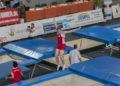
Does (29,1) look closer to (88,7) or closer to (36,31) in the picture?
(88,7)

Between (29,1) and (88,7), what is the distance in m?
6.01

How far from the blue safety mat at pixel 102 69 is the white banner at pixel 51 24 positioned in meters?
7.05

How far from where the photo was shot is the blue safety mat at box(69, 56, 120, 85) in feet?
26.5

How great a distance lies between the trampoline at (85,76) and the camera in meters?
7.99

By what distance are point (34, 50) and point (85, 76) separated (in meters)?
3.20

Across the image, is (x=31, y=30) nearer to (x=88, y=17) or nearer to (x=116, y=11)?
(x=88, y=17)

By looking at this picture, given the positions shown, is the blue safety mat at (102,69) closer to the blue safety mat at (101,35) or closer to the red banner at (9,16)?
the blue safety mat at (101,35)

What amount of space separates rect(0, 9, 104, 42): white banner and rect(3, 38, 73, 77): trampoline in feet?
10.7

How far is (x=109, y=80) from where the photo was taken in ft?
25.9

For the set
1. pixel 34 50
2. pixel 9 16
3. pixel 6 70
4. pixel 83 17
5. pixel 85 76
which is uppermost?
pixel 9 16

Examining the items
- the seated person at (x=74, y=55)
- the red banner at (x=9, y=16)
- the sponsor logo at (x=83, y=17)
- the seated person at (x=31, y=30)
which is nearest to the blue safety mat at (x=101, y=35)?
the seated person at (x=74, y=55)

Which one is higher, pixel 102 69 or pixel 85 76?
pixel 102 69

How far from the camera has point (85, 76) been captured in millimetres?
8547

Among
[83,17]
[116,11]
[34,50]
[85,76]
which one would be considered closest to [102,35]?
[34,50]
